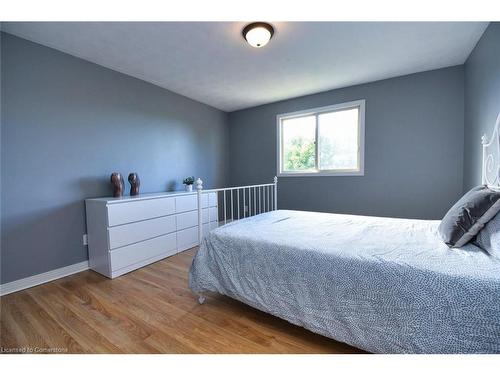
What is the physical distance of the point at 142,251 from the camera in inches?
94.2

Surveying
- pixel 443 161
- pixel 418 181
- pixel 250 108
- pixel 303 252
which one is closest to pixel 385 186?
pixel 418 181

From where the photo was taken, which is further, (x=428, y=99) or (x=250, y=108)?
(x=250, y=108)

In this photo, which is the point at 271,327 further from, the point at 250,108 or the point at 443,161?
the point at 250,108

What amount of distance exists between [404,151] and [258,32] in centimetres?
239

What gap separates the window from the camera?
10.3ft

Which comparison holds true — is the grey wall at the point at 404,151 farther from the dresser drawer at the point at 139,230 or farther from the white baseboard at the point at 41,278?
the white baseboard at the point at 41,278

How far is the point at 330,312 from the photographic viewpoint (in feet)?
3.71

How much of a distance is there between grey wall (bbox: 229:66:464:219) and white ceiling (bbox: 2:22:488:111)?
232mm

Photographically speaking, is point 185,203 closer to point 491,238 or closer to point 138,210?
point 138,210

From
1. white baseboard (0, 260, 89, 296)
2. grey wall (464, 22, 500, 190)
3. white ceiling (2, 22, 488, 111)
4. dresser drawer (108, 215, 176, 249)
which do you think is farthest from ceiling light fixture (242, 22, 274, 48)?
Result: white baseboard (0, 260, 89, 296)

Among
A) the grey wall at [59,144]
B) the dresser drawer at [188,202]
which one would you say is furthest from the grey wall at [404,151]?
the grey wall at [59,144]

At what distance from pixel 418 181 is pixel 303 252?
248cm

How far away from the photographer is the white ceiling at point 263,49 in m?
1.82

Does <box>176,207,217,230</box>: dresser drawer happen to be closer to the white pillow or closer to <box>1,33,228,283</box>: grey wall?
<box>1,33,228,283</box>: grey wall
